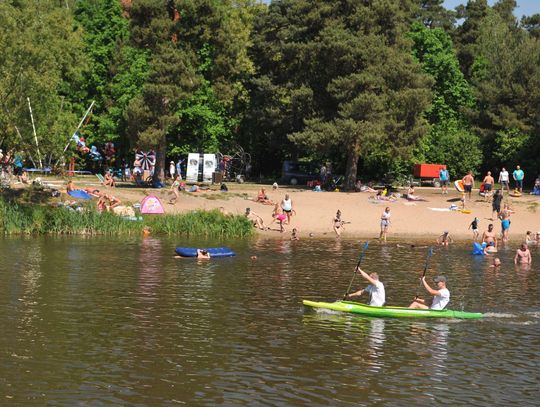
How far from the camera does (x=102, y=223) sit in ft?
159

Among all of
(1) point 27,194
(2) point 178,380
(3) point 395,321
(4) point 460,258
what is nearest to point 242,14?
(1) point 27,194

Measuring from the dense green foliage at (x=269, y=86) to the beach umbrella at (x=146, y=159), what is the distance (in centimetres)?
133

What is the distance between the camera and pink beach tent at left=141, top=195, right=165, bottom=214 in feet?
176

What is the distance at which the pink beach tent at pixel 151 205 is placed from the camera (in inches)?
2112

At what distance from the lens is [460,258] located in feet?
144

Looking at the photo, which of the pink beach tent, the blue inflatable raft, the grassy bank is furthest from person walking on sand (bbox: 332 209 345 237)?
the blue inflatable raft

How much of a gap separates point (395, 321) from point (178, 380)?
30.5ft

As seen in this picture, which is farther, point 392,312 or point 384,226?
point 384,226

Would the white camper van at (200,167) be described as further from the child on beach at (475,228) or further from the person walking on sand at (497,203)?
the child on beach at (475,228)

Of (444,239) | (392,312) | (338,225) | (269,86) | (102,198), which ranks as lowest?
(392,312)

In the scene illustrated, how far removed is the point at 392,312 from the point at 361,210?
99.6ft

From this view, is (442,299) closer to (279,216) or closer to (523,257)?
(523,257)

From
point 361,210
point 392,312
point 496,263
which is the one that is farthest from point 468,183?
point 392,312

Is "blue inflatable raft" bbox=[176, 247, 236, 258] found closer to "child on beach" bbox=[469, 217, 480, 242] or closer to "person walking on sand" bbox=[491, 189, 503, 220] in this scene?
"child on beach" bbox=[469, 217, 480, 242]
